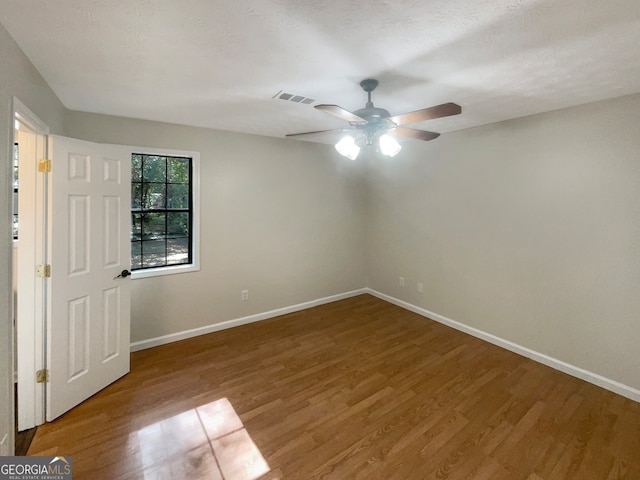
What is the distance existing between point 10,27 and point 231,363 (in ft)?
9.16

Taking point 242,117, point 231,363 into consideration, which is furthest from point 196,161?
point 231,363

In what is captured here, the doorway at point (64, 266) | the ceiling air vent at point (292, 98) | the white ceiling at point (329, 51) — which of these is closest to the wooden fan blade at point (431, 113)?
the white ceiling at point (329, 51)

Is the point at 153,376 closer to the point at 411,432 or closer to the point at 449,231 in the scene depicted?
the point at 411,432

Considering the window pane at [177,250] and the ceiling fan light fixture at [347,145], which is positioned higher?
the ceiling fan light fixture at [347,145]

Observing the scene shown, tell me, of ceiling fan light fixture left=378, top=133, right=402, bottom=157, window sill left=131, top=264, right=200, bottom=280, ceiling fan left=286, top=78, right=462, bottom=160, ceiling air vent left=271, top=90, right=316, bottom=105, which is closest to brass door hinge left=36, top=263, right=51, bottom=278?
window sill left=131, top=264, right=200, bottom=280

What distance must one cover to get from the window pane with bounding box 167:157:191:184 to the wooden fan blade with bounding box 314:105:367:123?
2.17 metres

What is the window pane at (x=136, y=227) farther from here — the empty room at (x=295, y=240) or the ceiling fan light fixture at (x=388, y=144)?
the ceiling fan light fixture at (x=388, y=144)

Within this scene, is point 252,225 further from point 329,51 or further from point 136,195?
point 329,51

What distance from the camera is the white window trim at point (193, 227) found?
3.04 metres

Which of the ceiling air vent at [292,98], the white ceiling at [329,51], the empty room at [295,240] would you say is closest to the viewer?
the white ceiling at [329,51]

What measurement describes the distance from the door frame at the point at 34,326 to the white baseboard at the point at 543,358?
398 cm

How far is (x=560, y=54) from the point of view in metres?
1.69

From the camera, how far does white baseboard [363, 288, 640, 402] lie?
2416mm

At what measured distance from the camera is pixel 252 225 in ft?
12.2
